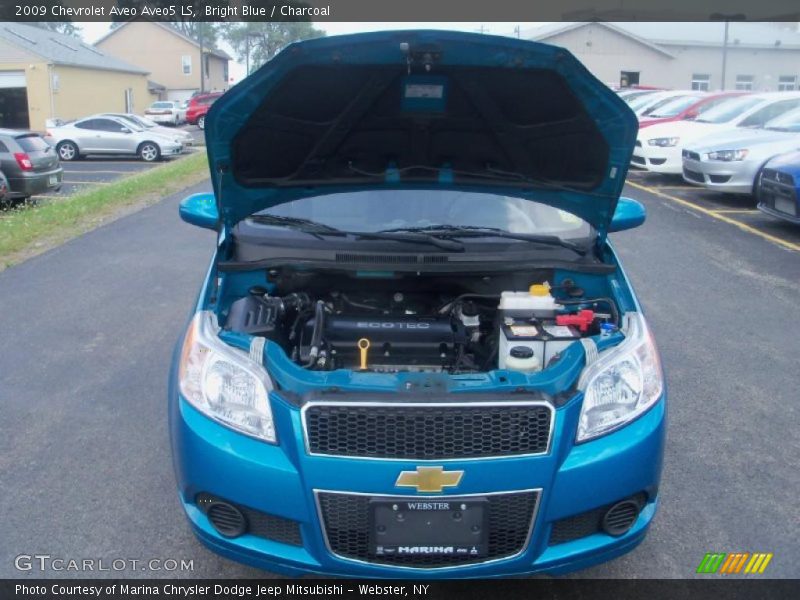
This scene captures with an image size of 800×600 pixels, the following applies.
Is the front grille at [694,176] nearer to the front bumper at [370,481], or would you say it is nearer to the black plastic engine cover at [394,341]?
the black plastic engine cover at [394,341]

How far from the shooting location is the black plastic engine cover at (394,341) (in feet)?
10.7

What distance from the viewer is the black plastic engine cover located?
3275 mm

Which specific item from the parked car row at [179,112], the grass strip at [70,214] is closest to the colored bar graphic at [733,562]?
the grass strip at [70,214]

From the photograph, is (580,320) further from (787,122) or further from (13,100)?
(13,100)

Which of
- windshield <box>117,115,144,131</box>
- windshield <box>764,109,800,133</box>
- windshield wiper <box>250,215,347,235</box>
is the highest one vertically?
windshield <box>764,109,800,133</box>

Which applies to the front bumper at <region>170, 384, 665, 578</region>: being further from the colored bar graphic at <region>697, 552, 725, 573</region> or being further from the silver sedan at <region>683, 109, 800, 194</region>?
the silver sedan at <region>683, 109, 800, 194</region>

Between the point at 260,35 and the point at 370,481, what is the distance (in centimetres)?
7819

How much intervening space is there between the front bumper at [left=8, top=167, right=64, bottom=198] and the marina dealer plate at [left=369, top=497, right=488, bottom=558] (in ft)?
39.5

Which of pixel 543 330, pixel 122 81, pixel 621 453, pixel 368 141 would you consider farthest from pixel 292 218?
pixel 122 81

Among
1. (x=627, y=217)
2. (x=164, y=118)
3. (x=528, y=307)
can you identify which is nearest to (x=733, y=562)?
(x=528, y=307)

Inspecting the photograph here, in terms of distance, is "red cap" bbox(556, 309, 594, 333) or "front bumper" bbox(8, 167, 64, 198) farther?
"front bumper" bbox(8, 167, 64, 198)

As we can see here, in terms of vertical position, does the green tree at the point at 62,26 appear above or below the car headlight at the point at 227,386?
above

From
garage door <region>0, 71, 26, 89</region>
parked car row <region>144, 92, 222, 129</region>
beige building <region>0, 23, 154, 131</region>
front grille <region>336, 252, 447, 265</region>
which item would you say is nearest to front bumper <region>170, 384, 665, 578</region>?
front grille <region>336, 252, 447, 265</region>

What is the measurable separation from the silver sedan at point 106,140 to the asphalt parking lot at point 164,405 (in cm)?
1477
